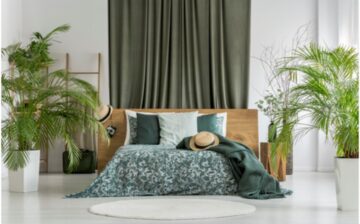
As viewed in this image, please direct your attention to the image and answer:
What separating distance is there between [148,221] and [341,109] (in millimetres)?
1738

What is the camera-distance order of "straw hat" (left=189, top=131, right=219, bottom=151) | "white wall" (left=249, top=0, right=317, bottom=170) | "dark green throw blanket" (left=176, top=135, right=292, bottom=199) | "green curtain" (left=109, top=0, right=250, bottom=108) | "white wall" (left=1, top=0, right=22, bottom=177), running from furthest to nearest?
"white wall" (left=249, top=0, right=317, bottom=170)
"green curtain" (left=109, top=0, right=250, bottom=108)
"white wall" (left=1, top=0, right=22, bottom=177)
"straw hat" (left=189, top=131, right=219, bottom=151)
"dark green throw blanket" (left=176, top=135, right=292, bottom=199)

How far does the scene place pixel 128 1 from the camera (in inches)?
322

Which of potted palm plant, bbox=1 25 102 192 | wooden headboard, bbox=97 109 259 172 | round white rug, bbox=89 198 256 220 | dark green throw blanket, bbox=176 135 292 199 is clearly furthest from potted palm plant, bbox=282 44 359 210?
wooden headboard, bbox=97 109 259 172

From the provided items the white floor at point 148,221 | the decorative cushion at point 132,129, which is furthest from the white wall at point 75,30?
Answer: the white floor at point 148,221

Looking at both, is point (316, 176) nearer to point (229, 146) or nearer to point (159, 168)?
point (229, 146)

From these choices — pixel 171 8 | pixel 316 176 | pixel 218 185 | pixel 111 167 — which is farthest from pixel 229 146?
pixel 171 8

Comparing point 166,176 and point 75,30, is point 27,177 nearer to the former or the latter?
point 166,176

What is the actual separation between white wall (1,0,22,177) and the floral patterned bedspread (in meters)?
2.18

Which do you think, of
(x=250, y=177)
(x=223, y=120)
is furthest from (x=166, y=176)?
(x=223, y=120)

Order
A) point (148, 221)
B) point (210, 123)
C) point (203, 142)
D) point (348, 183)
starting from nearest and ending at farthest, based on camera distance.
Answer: point (148, 221)
point (348, 183)
point (203, 142)
point (210, 123)

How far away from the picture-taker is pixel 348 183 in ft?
16.6

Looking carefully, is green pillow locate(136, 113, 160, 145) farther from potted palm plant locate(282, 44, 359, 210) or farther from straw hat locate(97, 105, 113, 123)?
potted palm plant locate(282, 44, 359, 210)

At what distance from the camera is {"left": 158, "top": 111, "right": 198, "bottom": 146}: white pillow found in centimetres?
727

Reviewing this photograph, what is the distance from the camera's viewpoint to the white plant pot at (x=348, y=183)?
5.05 meters
